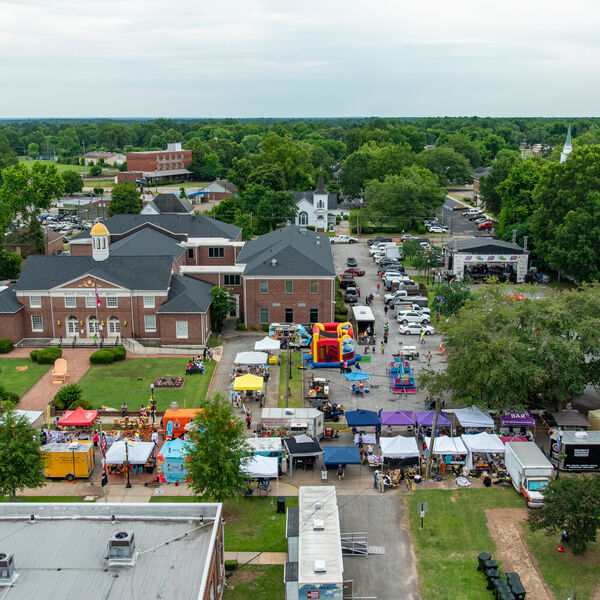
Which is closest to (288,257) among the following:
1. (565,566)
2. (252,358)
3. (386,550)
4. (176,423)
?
(252,358)

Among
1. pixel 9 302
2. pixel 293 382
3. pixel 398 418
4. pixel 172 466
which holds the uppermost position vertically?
pixel 9 302

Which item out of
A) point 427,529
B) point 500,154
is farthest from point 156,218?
point 500,154

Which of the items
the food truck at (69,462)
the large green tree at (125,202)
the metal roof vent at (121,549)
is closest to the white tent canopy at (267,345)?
the food truck at (69,462)

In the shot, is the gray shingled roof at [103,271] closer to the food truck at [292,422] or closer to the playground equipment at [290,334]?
the playground equipment at [290,334]

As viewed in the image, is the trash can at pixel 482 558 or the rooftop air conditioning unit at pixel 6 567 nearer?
the rooftop air conditioning unit at pixel 6 567

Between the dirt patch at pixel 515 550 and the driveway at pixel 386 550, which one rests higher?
the dirt patch at pixel 515 550

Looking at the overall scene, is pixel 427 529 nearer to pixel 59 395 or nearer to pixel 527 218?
pixel 59 395

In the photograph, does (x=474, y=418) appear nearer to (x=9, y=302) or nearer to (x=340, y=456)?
(x=340, y=456)
